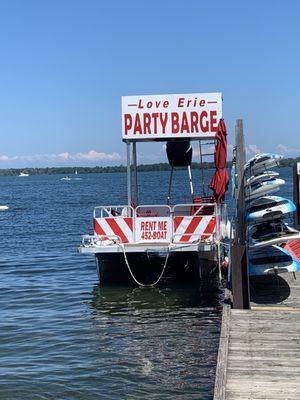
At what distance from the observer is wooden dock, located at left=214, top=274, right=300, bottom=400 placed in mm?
6176

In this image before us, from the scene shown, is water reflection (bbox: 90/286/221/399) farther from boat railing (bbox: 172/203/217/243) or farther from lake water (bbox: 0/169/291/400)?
boat railing (bbox: 172/203/217/243)

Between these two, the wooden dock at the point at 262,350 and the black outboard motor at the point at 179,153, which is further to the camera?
the black outboard motor at the point at 179,153

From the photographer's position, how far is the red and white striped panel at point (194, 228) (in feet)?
43.5

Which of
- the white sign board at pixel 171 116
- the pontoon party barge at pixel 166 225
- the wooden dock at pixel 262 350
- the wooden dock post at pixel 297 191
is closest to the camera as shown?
the wooden dock at pixel 262 350

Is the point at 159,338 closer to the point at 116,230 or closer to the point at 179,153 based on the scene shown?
the point at 116,230

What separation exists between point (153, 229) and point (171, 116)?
2699 mm

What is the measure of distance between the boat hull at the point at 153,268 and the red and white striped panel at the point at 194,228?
1.20 feet

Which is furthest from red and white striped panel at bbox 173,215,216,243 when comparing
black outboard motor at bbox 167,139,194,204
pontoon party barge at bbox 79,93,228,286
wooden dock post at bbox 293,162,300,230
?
wooden dock post at bbox 293,162,300,230

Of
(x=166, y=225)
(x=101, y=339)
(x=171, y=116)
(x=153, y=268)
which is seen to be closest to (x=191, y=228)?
(x=166, y=225)

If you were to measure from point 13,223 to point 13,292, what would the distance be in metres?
21.8

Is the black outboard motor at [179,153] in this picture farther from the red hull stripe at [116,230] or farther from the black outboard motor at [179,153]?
the red hull stripe at [116,230]

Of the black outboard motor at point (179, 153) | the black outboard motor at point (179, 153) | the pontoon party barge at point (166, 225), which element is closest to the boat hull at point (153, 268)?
the pontoon party barge at point (166, 225)

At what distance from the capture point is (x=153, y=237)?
44.3 ft

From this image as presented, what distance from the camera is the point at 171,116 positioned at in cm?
1409
